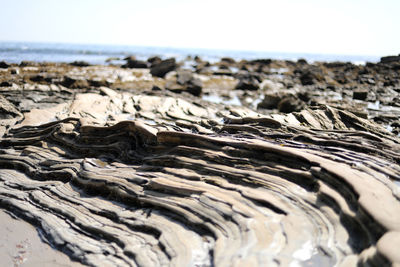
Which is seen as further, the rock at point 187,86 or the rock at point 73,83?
the rock at point 187,86

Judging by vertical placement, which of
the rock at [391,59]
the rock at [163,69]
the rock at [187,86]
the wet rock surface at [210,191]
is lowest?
the wet rock surface at [210,191]

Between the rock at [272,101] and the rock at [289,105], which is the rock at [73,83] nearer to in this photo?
the rock at [272,101]

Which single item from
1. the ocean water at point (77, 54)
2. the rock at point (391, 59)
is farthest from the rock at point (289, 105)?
the rock at point (391, 59)

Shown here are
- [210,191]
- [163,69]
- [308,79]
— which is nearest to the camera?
[210,191]

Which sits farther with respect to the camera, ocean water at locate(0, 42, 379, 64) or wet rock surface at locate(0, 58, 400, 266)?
ocean water at locate(0, 42, 379, 64)

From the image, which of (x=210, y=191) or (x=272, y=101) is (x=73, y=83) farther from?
(x=210, y=191)

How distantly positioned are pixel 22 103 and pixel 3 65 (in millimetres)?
16809

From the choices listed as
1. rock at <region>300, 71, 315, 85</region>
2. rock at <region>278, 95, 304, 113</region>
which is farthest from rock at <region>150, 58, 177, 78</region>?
rock at <region>278, 95, 304, 113</region>

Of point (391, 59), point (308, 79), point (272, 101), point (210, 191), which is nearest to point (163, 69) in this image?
point (308, 79)

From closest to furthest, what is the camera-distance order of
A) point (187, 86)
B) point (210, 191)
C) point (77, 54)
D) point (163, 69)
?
1. point (210, 191)
2. point (187, 86)
3. point (163, 69)
4. point (77, 54)

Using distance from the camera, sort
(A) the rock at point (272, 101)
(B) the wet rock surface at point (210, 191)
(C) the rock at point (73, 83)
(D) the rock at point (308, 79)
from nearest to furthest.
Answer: (B) the wet rock surface at point (210, 191), (A) the rock at point (272, 101), (C) the rock at point (73, 83), (D) the rock at point (308, 79)

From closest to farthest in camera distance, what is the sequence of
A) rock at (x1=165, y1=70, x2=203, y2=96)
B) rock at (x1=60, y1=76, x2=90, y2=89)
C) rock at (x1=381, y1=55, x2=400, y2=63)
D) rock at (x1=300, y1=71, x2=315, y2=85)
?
1. rock at (x1=60, y1=76, x2=90, y2=89)
2. rock at (x1=165, y1=70, x2=203, y2=96)
3. rock at (x1=300, y1=71, x2=315, y2=85)
4. rock at (x1=381, y1=55, x2=400, y2=63)

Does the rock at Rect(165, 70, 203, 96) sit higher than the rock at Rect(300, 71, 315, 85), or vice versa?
the rock at Rect(300, 71, 315, 85)

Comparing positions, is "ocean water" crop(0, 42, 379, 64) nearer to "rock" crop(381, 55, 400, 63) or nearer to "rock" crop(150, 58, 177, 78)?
"rock" crop(150, 58, 177, 78)
